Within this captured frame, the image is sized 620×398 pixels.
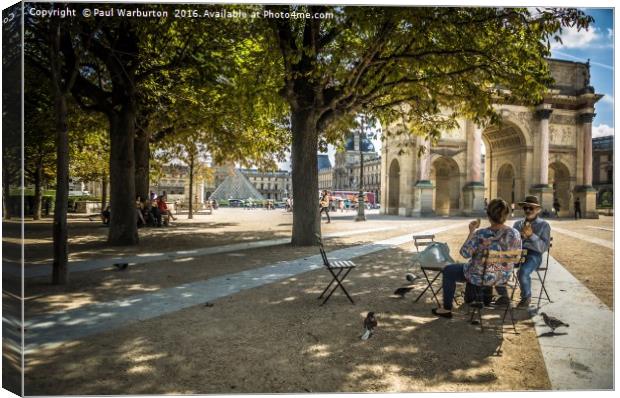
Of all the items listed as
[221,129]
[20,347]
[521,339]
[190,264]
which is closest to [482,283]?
[521,339]

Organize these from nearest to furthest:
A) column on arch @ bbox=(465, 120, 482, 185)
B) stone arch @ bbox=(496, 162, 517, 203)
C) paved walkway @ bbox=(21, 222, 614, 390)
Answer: paved walkway @ bbox=(21, 222, 614, 390) < column on arch @ bbox=(465, 120, 482, 185) < stone arch @ bbox=(496, 162, 517, 203)

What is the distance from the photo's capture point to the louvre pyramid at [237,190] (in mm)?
62500

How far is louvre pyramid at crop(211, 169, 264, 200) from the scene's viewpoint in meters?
62.5

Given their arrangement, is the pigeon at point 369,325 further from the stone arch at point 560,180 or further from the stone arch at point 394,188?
the stone arch at point 394,188

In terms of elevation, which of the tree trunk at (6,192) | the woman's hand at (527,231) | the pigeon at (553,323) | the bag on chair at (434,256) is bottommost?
the pigeon at (553,323)

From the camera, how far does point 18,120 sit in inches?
159

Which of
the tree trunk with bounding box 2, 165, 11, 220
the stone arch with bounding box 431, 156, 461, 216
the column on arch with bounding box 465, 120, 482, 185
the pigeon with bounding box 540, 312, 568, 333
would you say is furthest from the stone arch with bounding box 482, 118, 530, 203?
the tree trunk with bounding box 2, 165, 11, 220

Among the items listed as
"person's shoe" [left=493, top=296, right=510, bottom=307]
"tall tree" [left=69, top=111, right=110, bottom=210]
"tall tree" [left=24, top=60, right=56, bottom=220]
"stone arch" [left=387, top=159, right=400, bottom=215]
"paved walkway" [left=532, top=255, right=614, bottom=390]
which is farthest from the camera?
"stone arch" [left=387, top=159, right=400, bottom=215]

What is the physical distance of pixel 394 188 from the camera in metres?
35.8

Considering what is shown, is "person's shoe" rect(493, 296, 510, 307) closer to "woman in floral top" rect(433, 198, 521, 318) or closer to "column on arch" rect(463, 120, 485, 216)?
"woman in floral top" rect(433, 198, 521, 318)

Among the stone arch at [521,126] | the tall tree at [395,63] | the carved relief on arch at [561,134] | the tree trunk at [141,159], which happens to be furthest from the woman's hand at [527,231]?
the stone arch at [521,126]

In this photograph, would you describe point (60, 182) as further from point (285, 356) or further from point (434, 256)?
point (434, 256)

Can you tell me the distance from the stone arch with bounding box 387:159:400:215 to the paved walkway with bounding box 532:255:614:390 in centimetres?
2974

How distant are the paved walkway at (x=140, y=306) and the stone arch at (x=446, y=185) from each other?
29.7 meters
